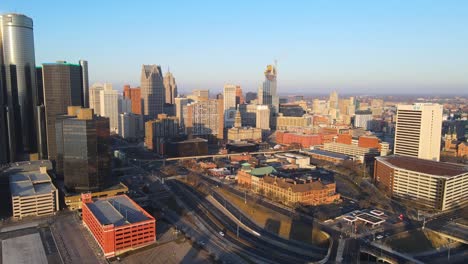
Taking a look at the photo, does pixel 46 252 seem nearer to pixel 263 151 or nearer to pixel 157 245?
pixel 157 245

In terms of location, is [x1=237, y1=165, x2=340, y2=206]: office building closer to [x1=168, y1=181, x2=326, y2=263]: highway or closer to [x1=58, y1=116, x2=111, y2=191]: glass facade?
[x1=168, y1=181, x2=326, y2=263]: highway

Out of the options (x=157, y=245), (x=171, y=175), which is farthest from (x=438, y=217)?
(x=171, y=175)

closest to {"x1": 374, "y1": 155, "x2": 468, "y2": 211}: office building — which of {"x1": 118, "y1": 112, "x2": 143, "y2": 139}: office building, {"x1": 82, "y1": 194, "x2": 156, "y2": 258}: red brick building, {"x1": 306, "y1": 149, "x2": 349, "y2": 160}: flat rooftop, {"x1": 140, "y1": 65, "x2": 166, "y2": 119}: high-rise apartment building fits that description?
{"x1": 306, "y1": 149, "x2": 349, "y2": 160}: flat rooftop

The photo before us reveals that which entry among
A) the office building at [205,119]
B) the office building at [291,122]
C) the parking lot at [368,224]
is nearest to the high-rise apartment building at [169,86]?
the office building at [291,122]

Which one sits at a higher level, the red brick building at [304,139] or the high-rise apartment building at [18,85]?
the high-rise apartment building at [18,85]

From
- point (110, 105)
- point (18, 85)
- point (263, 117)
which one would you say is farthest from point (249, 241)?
point (110, 105)

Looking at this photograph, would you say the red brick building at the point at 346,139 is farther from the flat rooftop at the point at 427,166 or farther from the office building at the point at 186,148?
the office building at the point at 186,148

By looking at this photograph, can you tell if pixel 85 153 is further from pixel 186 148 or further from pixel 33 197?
pixel 186 148
